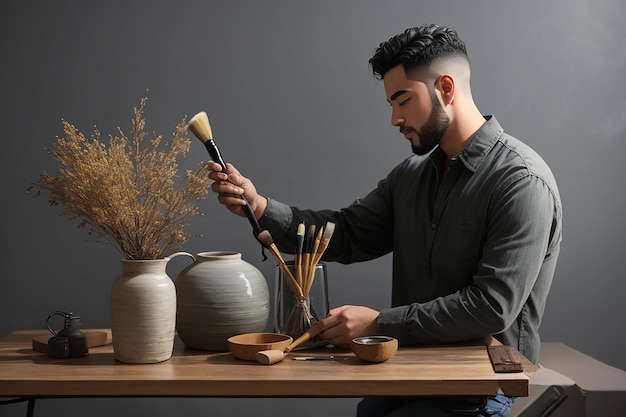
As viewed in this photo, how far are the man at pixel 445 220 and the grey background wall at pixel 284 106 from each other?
578 millimetres

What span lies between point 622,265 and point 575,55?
842mm

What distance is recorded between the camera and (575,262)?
9.68ft

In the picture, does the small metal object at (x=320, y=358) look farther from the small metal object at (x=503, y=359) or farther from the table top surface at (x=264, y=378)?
the small metal object at (x=503, y=359)

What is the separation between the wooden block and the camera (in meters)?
1.91

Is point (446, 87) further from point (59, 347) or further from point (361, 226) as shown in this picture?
point (59, 347)

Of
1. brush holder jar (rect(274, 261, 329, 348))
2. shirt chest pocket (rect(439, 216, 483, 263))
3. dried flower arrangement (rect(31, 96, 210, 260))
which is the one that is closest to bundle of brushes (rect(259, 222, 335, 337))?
brush holder jar (rect(274, 261, 329, 348))

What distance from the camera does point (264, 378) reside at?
161 centimetres

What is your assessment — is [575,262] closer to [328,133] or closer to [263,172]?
[328,133]

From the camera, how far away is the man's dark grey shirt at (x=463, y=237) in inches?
73.8

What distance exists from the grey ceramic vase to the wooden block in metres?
0.24

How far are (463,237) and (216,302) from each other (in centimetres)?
69

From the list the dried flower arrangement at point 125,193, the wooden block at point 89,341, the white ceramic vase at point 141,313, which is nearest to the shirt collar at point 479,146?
the dried flower arrangement at point 125,193

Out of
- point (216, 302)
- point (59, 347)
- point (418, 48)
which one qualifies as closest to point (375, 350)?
point (216, 302)

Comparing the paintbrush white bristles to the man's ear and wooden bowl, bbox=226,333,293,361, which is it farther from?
the man's ear
